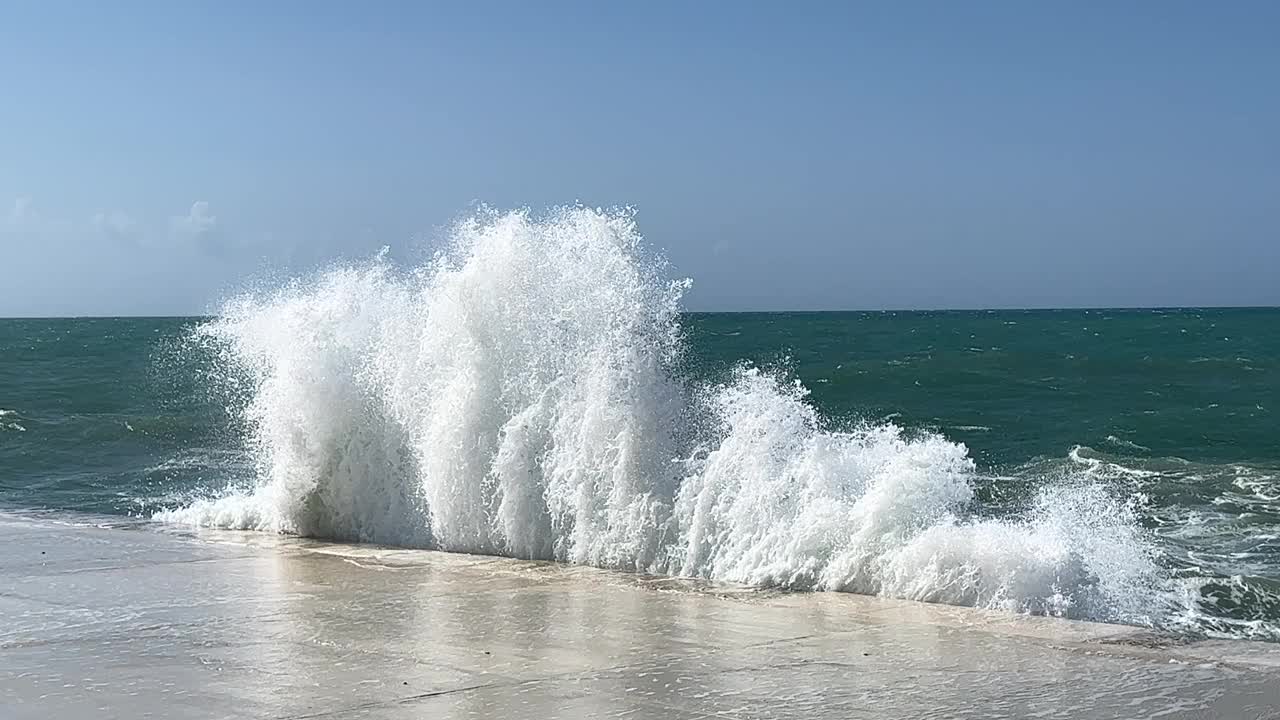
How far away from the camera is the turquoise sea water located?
41.0 ft

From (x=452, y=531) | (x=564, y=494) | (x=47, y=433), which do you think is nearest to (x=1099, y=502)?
(x=564, y=494)

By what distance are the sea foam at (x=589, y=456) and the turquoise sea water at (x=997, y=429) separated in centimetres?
75

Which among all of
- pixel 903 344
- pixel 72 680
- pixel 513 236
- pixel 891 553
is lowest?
pixel 72 680

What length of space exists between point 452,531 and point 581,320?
1.91 meters

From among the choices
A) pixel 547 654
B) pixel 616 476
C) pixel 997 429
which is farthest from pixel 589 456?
pixel 997 429

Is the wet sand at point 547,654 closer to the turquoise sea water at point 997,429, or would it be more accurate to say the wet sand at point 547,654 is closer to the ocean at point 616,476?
the ocean at point 616,476

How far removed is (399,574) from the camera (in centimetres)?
925

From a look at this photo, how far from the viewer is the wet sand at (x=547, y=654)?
18.1 ft

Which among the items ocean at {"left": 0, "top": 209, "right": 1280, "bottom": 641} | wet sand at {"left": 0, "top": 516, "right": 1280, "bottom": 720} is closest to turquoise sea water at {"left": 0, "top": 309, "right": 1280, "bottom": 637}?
ocean at {"left": 0, "top": 209, "right": 1280, "bottom": 641}

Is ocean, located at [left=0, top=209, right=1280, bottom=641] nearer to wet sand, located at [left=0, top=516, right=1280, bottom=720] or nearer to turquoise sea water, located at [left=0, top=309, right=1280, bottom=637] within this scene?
turquoise sea water, located at [left=0, top=309, right=1280, bottom=637]

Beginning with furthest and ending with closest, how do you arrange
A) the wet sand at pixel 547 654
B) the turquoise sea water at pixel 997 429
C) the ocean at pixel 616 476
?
the turquoise sea water at pixel 997 429, the ocean at pixel 616 476, the wet sand at pixel 547 654

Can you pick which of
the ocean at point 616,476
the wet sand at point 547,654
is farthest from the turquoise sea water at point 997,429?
the wet sand at point 547,654

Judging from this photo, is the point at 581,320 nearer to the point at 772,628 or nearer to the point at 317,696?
the point at 772,628

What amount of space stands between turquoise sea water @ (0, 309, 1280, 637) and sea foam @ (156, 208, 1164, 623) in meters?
0.75
